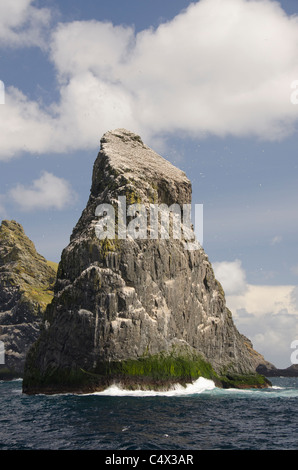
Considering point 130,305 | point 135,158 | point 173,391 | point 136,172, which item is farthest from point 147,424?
point 135,158

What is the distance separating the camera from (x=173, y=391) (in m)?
61.7

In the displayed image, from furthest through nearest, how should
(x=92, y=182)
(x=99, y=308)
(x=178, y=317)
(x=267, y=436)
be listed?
(x=92, y=182) → (x=178, y=317) → (x=99, y=308) → (x=267, y=436)

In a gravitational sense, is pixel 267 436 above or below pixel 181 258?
below

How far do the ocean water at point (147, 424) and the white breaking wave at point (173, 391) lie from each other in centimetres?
414

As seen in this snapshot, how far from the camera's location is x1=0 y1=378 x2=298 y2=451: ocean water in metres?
27.2

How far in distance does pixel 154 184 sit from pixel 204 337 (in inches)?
1083

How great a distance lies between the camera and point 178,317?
7081cm

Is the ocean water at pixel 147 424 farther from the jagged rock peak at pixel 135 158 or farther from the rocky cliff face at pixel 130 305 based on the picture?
the jagged rock peak at pixel 135 158

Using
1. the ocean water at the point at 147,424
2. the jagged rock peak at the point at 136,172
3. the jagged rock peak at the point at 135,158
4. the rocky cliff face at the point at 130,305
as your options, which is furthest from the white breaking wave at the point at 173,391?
the jagged rock peak at the point at 135,158

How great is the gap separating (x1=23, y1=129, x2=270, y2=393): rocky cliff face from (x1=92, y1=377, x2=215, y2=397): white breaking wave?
960 millimetres

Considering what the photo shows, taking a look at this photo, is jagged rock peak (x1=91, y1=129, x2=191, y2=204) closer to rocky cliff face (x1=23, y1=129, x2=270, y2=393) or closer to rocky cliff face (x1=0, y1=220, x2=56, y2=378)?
rocky cliff face (x1=23, y1=129, x2=270, y2=393)

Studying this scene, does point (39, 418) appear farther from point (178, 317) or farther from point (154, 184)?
point (154, 184)

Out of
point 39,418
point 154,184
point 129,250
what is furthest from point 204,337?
point 39,418

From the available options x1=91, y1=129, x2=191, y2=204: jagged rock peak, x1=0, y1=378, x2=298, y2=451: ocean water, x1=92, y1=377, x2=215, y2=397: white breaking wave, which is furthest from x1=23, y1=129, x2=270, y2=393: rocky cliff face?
x1=0, y1=378, x2=298, y2=451: ocean water
